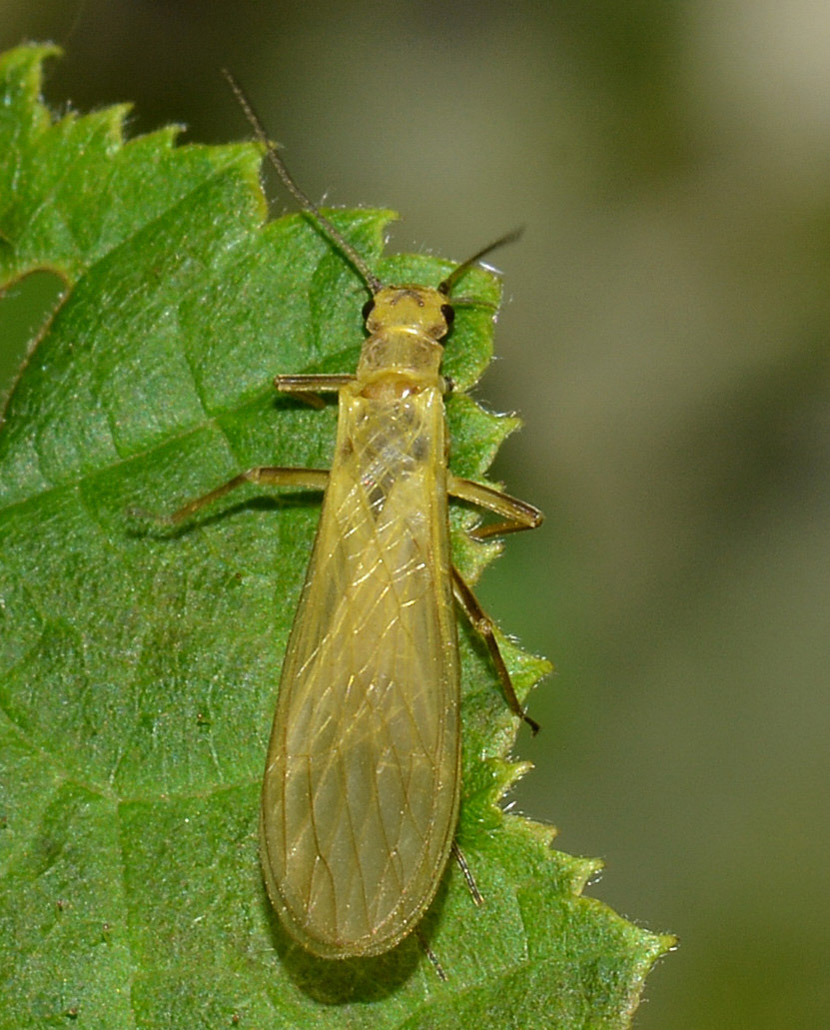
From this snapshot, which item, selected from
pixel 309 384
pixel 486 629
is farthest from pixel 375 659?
pixel 309 384

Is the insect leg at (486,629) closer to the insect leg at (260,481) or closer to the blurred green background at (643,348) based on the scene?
the insect leg at (260,481)

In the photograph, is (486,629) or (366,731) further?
(486,629)

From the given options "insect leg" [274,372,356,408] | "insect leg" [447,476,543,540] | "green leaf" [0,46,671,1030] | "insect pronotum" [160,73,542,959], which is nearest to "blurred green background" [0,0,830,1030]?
"insect leg" [447,476,543,540]

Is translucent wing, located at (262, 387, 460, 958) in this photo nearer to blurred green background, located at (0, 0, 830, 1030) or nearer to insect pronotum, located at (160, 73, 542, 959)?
insect pronotum, located at (160, 73, 542, 959)

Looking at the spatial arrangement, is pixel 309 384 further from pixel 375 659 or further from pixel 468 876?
pixel 468 876

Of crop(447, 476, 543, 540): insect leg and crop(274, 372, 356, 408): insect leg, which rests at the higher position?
crop(274, 372, 356, 408): insect leg

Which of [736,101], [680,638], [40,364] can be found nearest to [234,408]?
[40,364]

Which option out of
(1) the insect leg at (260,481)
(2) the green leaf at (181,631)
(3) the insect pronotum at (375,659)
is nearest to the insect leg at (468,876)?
(2) the green leaf at (181,631)
